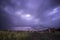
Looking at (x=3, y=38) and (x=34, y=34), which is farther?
(x=34, y=34)

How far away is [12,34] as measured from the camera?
4648 millimetres

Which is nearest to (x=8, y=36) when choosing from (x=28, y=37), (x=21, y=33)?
(x=21, y=33)

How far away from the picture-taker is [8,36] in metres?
4.62

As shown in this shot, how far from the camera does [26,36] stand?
475 centimetres

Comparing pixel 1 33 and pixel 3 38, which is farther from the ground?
pixel 1 33

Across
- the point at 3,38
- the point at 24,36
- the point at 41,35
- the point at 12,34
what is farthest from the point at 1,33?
the point at 41,35

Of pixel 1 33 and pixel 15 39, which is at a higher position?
pixel 1 33

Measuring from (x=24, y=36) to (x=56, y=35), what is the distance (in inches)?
77.5

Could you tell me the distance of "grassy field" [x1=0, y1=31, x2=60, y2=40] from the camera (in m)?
4.60

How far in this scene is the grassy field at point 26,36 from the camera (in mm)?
4598

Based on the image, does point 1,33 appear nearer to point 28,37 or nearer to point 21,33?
point 21,33

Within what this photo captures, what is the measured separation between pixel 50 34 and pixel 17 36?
6.56 feet

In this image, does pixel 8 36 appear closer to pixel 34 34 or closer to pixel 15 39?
pixel 15 39

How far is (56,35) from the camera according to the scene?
4.89m
